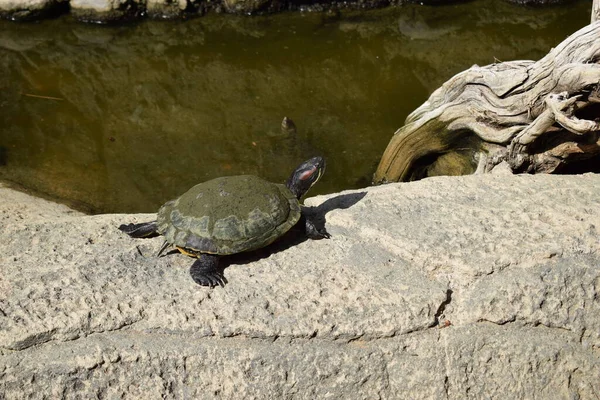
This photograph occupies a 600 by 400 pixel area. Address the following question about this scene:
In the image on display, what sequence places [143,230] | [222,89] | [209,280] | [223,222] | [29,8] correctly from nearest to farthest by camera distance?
[209,280] < [223,222] < [143,230] < [222,89] < [29,8]

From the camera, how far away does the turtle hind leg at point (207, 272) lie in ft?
10.5

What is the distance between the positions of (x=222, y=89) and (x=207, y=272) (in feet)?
15.1

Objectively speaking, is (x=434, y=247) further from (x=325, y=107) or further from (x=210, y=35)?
(x=210, y=35)

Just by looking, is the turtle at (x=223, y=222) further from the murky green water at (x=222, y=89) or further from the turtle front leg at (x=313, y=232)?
the murky green water at (x=222, y=89)

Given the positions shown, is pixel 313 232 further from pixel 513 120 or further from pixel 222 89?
pixel 222 89

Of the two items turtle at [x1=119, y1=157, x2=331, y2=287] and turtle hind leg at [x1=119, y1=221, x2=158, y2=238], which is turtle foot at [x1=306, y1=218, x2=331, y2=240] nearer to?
turtle at [x1=119, y1=157, x2=331, y2=287]

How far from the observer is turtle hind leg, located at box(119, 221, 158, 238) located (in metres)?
3.60

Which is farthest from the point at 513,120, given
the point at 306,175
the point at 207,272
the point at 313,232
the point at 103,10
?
the point at 103,10

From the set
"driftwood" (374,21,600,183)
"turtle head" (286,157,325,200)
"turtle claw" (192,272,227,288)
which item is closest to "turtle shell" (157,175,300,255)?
"turtle claw" (192,272,227,288)

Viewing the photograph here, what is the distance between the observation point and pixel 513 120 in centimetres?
449

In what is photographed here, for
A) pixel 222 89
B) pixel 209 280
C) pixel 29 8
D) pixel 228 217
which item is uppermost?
pixel 228 217

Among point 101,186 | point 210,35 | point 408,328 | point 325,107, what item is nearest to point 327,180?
point 325,107

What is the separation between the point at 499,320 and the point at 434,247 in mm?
509

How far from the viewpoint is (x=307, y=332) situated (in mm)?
3029
